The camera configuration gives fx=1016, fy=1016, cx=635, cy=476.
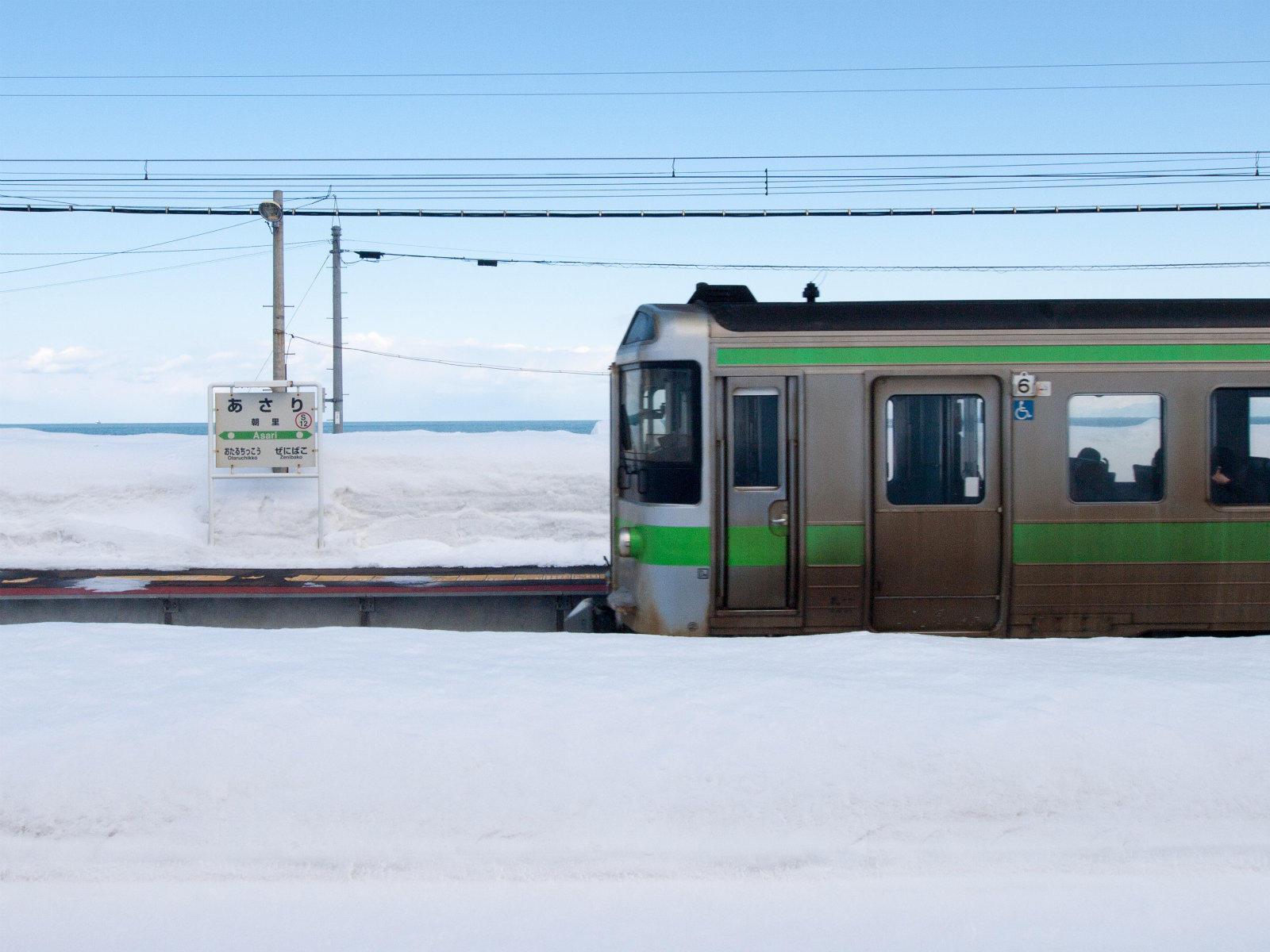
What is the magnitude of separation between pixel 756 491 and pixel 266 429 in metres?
11.1

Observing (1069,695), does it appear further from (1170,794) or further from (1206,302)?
(1206,302)

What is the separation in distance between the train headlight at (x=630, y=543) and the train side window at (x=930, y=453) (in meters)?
1.98

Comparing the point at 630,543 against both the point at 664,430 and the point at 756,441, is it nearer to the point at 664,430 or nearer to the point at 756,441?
the point at 664,430

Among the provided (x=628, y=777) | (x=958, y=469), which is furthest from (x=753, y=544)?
(x=628, y=777)

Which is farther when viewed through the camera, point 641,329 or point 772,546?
point 641,329

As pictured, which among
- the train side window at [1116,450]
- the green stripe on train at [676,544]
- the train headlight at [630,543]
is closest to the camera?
the green stripe on train at [676,544]

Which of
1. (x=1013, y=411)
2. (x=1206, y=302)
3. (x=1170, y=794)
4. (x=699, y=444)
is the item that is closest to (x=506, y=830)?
(x=1170, y=794)

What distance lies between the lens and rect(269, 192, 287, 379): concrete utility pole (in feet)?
63.7

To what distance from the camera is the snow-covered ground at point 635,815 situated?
330 centimetres

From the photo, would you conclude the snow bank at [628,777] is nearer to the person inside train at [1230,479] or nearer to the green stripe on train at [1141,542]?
the green stripe on train at [1141,542]

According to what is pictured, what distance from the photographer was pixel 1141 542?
7871 millimetres

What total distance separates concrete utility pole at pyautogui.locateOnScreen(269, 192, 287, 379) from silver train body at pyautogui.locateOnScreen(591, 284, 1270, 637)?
1379cm

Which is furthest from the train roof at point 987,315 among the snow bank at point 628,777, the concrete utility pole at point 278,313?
the concrete utility pole at point 278,313

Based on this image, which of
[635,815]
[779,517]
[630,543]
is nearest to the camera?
[635,815]
